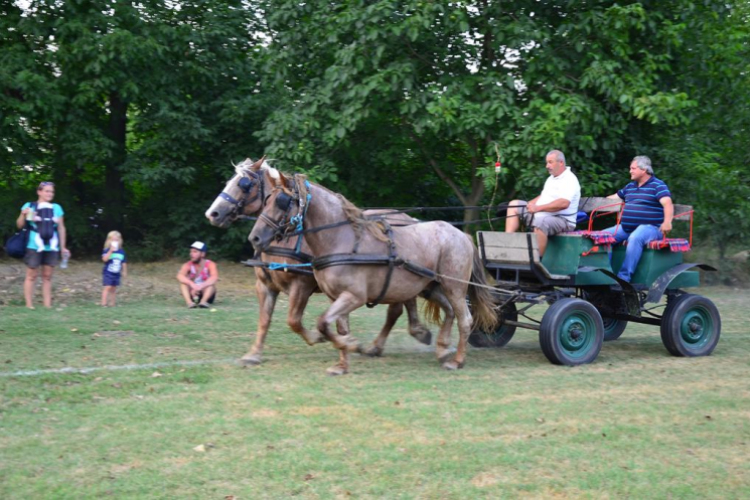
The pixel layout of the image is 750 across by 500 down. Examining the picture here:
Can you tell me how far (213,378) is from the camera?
7.84 metres

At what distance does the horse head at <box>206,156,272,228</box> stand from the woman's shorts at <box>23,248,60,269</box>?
4.87 m

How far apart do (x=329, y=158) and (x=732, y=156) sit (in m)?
8.57

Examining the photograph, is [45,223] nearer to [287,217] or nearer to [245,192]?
[245,192]

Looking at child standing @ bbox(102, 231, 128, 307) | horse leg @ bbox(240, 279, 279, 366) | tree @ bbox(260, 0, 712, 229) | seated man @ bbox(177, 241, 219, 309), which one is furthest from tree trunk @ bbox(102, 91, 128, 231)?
horse leg @ bbox(240, 279, 279, 366)

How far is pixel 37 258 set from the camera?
1194cm

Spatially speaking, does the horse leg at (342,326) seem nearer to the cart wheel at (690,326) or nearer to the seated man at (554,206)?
the seated man at (554,206)

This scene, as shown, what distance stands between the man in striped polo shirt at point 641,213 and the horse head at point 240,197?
3948 millimetres

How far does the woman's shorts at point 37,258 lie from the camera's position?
11.9 meters

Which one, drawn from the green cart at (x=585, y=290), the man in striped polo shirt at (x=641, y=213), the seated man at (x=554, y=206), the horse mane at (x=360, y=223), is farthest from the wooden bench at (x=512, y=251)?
the horse mane at (x=360, y=223)

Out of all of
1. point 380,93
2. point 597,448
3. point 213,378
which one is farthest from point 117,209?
point 597,448

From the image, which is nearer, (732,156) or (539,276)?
(539,276)

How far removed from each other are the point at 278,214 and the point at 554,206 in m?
2.87

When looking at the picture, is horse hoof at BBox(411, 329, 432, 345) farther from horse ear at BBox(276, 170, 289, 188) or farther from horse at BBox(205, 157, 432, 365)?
horse ear at BBox(276, 170, 289, 188)

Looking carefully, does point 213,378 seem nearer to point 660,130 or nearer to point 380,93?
point 380,93
